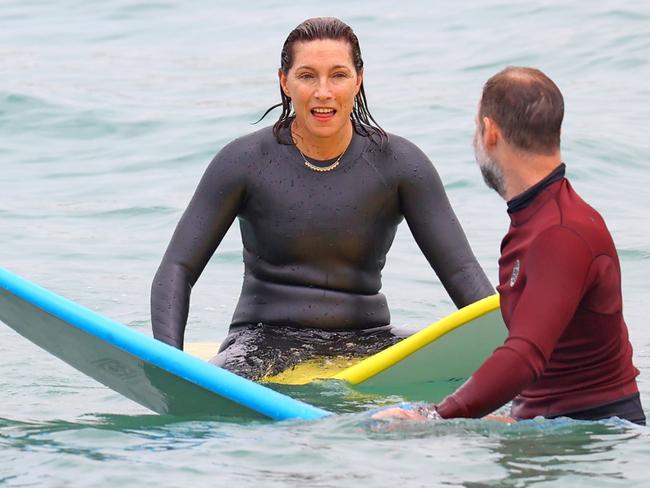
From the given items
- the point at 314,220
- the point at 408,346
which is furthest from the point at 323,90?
the point at 408,346

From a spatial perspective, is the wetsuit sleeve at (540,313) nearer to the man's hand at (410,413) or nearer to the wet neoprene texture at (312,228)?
the man's hand at (410,413)

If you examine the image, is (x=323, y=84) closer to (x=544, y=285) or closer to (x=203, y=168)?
(x=544, y=285)

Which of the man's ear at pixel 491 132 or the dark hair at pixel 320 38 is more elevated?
the dark hair at pixel 320 38

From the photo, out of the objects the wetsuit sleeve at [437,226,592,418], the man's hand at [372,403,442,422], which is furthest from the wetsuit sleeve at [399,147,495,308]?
the wetsuit sleeve at [437,226,592,418]

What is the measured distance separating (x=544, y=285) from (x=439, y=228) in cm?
169

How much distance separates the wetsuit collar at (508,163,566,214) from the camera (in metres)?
3.85

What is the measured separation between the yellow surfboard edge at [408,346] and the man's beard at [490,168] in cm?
108

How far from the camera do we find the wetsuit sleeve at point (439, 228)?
17.6ft

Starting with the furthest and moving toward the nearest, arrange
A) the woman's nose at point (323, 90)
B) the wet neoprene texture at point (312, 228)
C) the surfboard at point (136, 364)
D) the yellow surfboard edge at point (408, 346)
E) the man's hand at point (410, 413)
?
1. the wet neoprene texture at point (312, 228)
2. the woman's nose at point (323, 90)
3. the yellow surfboard edge at point (408, 346)
4. the surfboard at point (136, 364)
5. the man's hand at point (410, 413)

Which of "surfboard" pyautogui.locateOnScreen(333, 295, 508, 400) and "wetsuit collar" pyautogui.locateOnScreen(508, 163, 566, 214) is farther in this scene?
"surfboard" pyautogui.locateOnScreen(333, 295, 508, 400)

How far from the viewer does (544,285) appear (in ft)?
12.1

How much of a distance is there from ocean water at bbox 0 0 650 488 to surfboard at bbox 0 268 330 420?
63 mm

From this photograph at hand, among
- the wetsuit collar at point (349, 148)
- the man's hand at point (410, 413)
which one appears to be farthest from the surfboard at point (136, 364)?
the wetsuit collar at point (349, 148)

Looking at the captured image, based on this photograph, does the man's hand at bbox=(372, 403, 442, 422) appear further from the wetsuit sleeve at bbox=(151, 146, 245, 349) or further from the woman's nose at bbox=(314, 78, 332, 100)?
the woman's nose at bbox=(314, 78, 332, 100)
